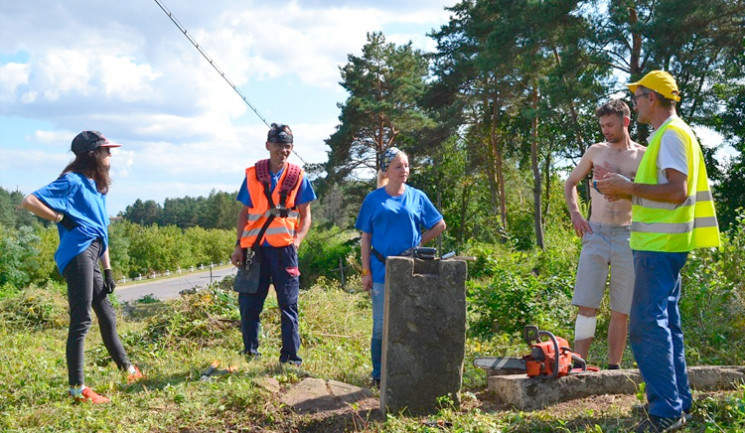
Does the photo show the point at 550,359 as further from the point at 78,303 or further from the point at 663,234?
the point at 78,303

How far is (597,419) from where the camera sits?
4047mm

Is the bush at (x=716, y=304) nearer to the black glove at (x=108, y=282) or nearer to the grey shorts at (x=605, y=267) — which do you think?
the grey shorts at (x=605, y=267)

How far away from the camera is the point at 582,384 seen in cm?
466

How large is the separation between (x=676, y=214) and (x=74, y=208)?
4.24 m

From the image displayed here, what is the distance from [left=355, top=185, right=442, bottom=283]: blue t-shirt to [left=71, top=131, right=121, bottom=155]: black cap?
215cm

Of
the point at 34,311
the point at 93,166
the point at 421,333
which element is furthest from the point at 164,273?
the point at 421,333

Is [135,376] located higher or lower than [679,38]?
lower

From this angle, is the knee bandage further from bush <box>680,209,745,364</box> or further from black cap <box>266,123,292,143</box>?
black cap <box>266,123,292,143</box>

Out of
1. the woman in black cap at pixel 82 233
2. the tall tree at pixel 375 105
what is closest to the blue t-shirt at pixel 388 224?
the woman in black cap at pixel 82 233

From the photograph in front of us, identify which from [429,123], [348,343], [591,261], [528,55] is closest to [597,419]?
[591,261]

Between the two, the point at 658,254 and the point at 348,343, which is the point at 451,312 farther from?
the point at 348,343

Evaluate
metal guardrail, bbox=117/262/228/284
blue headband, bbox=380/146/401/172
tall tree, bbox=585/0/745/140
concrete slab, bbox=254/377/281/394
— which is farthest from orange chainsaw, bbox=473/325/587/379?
metal guardrail, bbox=117/262/228/284

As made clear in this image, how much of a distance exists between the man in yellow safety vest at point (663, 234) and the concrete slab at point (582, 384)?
80cm

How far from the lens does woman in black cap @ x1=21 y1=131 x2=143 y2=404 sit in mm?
4965
